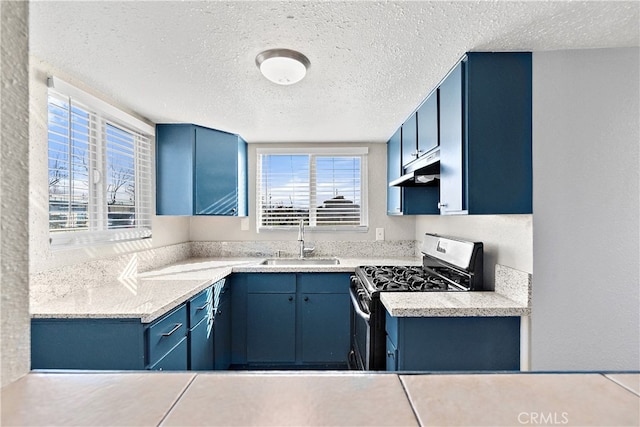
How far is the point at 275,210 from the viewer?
3334 millimetres

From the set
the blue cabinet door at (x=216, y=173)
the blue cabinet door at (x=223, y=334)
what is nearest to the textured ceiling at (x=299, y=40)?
the blue cabinet door at (x=216, y=173)

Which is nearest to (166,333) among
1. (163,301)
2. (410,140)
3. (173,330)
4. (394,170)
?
(173,330)

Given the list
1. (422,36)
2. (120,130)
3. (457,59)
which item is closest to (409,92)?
(457,59)

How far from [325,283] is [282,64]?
68.9 inches

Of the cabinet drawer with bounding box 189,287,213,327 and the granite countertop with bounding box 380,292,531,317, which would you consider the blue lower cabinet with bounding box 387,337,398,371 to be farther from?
the cabinet drawer with bounding box 189,287,213,327

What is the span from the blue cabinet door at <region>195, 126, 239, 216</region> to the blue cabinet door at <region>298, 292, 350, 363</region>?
43.0 inches

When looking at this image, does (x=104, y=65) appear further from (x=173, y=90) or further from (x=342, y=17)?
(x=342, y=17)

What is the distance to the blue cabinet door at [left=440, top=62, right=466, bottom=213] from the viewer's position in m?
1.54

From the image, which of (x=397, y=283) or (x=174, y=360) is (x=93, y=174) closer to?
(x=174, y=360)

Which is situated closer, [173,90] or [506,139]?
[506,139]

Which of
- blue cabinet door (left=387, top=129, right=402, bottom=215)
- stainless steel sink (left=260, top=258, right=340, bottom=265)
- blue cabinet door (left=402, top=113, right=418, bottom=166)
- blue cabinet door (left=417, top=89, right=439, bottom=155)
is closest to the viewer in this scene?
blue cabinet door (left=417, top=89, right=439, bottom=155)

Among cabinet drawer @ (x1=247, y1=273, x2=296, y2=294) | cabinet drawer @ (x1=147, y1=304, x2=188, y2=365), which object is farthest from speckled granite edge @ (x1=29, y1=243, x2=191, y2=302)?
cabinet drawer @ (x1=247, y1=273, x2=296, y2=294)

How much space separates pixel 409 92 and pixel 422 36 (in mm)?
630

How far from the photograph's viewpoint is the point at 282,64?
1469 millimetres
